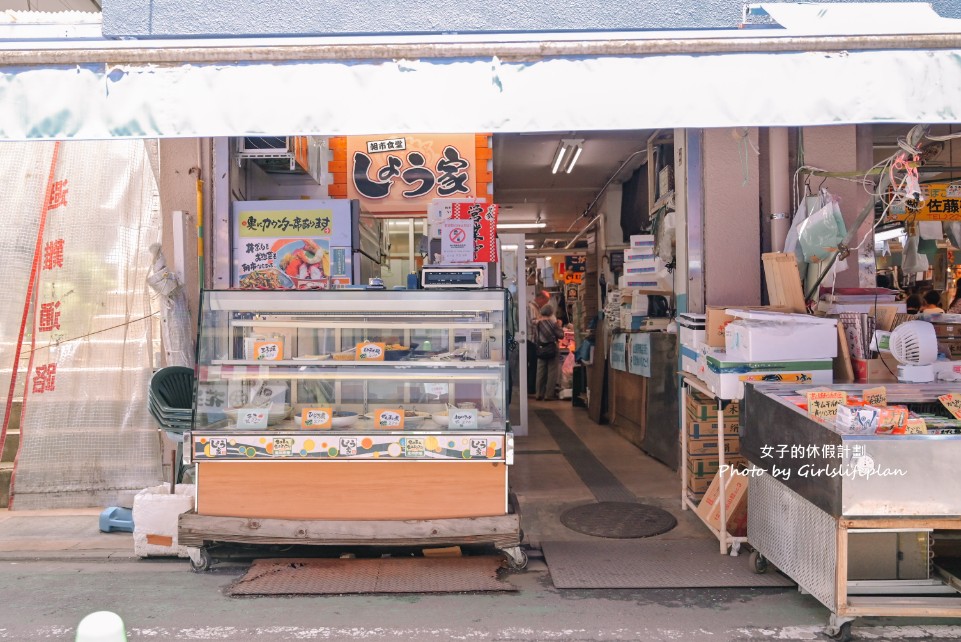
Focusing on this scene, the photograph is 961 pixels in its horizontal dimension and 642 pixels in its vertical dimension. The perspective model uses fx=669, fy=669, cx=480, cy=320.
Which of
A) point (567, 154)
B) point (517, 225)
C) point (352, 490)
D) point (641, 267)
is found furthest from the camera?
point (517, 225)

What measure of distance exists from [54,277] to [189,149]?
1717 millimetres

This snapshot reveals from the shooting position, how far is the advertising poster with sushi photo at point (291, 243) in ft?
21.8

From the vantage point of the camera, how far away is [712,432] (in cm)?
573

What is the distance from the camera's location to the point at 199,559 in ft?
15.0

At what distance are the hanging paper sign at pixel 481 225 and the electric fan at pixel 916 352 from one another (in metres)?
3.93

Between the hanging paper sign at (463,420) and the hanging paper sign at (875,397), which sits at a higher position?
the hanging paper sign at (875,397)

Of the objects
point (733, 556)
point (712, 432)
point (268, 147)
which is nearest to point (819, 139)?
point (712, 432)

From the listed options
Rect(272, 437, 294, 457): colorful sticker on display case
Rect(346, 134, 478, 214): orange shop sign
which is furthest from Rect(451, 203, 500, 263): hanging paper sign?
Rect(272, 437, 294, 457): colorful sticker on display case

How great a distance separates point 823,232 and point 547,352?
692cm

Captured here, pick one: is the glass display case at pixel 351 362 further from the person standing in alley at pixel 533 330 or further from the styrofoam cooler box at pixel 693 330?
the person standing in alley at pixel 533 330

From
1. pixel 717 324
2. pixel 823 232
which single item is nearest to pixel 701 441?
pixel 717 324

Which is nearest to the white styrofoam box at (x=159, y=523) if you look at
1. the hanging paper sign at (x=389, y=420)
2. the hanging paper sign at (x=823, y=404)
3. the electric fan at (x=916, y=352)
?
the hanging paper sign at (x=389, y=420)

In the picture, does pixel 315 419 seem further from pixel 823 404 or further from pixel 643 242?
pixel 643 242

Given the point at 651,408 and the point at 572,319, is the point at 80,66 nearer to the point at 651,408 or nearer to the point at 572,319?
the point at 651,408
